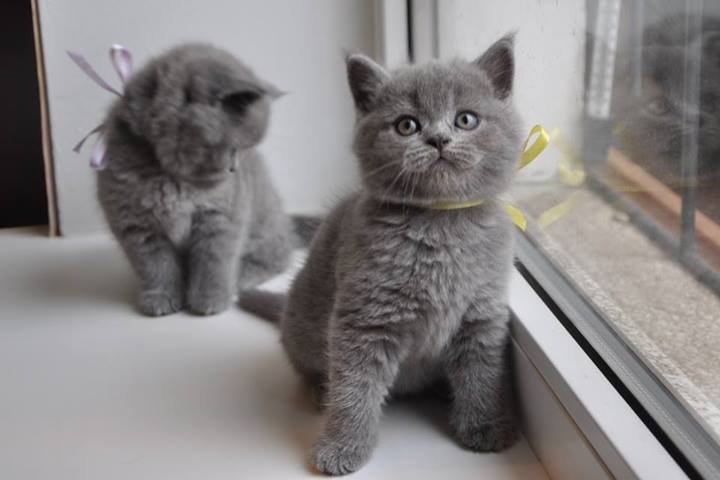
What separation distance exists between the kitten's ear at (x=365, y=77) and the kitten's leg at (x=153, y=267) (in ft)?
1.83

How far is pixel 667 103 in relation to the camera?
86 cm

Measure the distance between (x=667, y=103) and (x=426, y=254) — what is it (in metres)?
0.30

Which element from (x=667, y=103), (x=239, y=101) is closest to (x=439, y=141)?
(x=667, y=103)

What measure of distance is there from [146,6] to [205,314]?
60 centimetres

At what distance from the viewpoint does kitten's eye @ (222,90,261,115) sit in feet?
4.00

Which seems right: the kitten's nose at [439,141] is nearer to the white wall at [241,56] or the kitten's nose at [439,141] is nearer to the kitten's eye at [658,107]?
the kitten's eye at [658,107]

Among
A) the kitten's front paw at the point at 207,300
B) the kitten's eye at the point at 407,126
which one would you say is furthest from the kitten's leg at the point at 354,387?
the kitten's front paw at the point at 207,300

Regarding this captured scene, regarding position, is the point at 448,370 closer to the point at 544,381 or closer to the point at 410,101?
the point at 544,381

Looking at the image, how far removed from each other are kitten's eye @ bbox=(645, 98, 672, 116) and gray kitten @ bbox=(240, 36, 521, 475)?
15 centimetres

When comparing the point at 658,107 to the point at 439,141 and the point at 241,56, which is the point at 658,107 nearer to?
the point at 439,141

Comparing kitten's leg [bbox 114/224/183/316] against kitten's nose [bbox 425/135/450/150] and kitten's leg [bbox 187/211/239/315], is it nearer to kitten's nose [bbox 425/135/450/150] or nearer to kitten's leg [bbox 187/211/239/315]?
kitten's leg [bbox 187/211/239/315]

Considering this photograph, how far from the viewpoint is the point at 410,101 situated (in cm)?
88

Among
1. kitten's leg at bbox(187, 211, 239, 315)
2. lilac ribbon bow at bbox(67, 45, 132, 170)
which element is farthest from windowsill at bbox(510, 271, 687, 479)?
lilac ribbon bow at bbox(67, 45, 132, 170)

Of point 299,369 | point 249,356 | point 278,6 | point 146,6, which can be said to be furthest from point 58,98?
point 299,369
